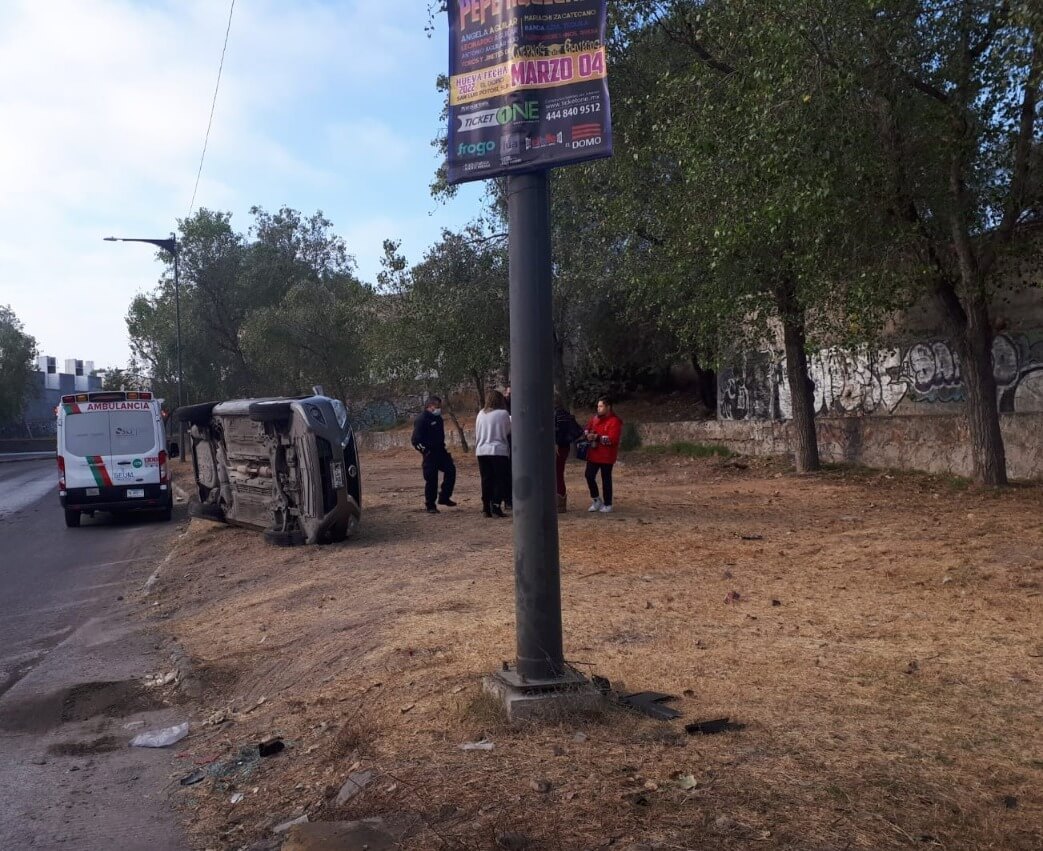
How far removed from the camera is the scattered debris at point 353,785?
429 centimetres

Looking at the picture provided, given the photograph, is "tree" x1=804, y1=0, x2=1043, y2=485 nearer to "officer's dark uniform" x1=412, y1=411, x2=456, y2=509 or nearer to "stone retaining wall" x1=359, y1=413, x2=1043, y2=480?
"stone retaining wall" x1=359, y1=413, x2=1043, y2=480

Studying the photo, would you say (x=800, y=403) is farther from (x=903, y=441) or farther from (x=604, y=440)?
(x=604, y=440)

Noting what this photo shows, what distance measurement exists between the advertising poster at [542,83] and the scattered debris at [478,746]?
2732 mm

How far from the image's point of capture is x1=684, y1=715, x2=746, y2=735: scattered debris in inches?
180

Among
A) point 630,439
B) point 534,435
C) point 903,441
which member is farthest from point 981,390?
point 630,439

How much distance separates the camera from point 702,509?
14.3 m

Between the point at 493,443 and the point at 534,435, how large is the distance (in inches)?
318

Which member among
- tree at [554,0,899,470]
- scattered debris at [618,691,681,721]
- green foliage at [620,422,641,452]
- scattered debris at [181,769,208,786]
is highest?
tree at [554,0,899,470]

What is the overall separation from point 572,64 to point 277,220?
160 ft

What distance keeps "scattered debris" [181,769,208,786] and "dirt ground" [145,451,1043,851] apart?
0.05 meters

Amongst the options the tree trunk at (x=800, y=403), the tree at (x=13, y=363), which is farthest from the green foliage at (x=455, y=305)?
the tree at (x=13, y=363)

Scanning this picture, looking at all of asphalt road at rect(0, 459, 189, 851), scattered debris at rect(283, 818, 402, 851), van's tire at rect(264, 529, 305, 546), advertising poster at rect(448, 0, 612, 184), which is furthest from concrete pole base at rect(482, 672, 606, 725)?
van's tire at rect(264, 529, 305, 546)

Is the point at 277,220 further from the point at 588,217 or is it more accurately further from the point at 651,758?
the point at 651,758

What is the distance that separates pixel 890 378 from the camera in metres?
19.3
